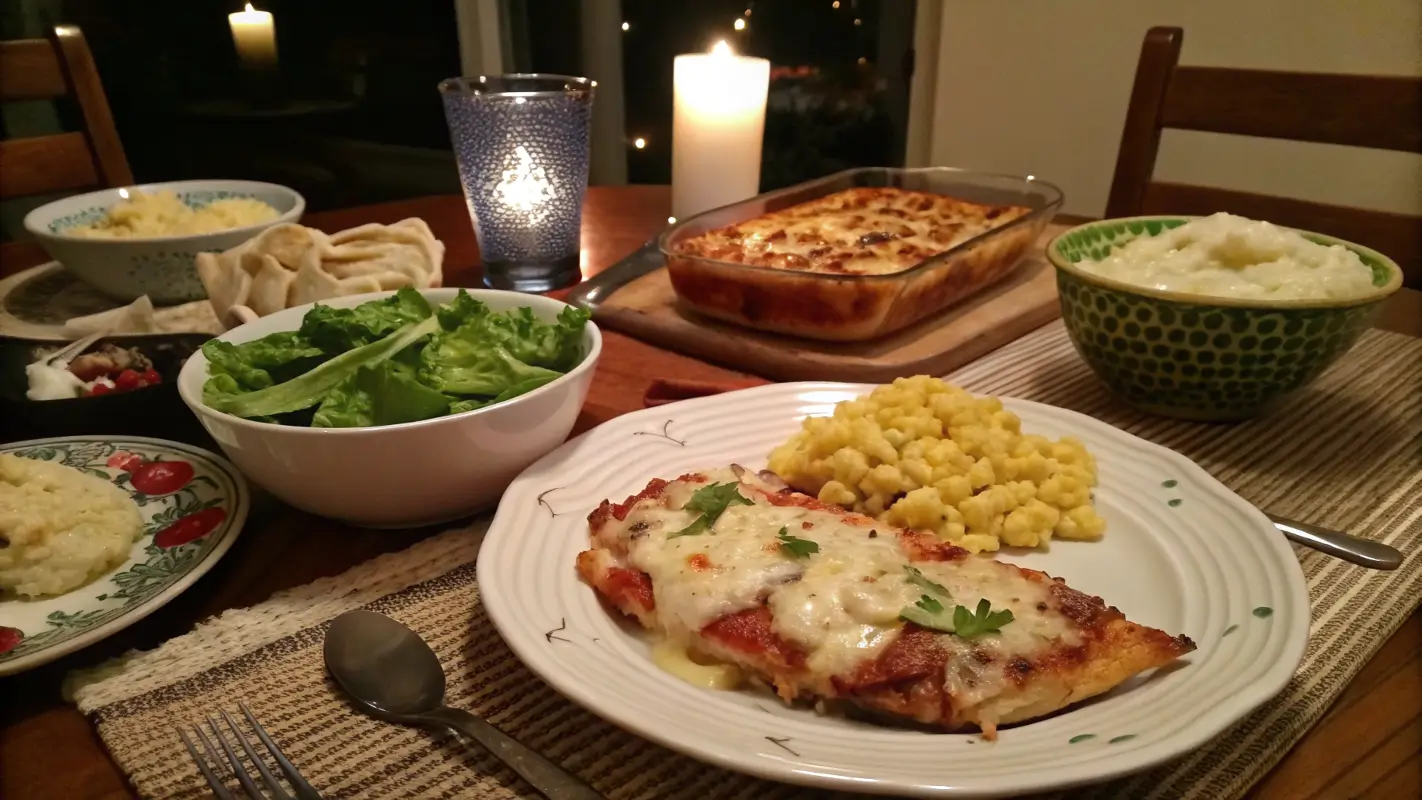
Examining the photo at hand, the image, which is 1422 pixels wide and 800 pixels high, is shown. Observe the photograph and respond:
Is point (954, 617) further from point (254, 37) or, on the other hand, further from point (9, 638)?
point (254, 37)

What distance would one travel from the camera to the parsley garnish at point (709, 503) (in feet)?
3.56

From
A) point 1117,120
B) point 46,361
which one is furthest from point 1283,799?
point 1117,120

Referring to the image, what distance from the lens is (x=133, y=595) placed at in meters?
1.02

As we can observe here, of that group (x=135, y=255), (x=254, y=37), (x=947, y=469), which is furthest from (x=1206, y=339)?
(x=254, y=37)

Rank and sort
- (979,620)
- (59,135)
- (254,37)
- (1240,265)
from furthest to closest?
(254,37), (59,135), (1240,265), (979,620)

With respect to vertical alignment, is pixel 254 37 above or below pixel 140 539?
above

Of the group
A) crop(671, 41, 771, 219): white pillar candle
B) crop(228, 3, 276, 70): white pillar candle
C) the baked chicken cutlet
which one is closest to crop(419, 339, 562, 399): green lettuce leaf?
the baked chicken cutlet

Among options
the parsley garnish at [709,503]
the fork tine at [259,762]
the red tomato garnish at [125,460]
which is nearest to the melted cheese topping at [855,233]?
the parsley garnish at [709,503]

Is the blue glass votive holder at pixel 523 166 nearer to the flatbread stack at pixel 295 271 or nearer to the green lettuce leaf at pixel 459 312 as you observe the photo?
the flatbread stack at pixel 295 271

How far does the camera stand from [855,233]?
224cm

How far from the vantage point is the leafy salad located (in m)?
1.17

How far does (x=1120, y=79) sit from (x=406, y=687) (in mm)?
4189

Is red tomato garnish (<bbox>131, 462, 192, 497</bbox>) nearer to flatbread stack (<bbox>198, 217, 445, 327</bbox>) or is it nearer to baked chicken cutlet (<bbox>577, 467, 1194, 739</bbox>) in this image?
flatbread stack (<bbox>198, 217, 445, 327</bbox>)

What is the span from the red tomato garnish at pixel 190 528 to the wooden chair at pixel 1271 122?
2.58 metres
